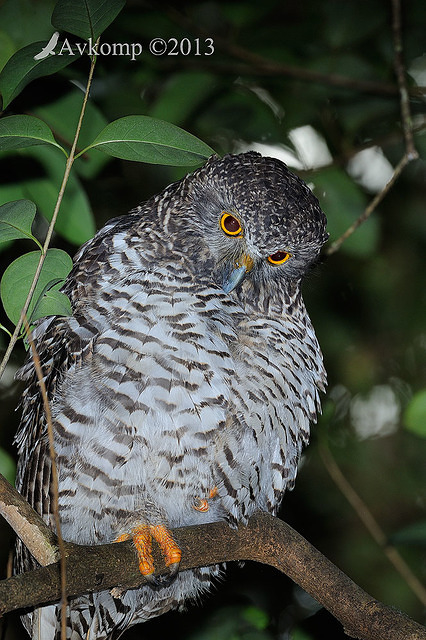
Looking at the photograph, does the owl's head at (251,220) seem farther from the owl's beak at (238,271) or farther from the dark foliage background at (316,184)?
the dark foliage background at (316,184)

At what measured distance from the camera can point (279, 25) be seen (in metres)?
2.50

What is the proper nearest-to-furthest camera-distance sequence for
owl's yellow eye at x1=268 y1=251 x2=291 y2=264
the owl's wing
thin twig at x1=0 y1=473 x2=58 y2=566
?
thin twig at x1=0 y1=473 x2=58 y2=566
the owl's wing
owl's yellow eye at x1=268 y1=251 x2=291 y2=264

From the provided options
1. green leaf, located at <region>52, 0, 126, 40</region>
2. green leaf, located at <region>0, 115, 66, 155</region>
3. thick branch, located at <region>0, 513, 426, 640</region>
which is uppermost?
green leaf, located at <region>52, 0, 126, 40</region>

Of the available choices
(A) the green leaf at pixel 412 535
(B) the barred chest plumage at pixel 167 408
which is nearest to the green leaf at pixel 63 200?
(B) the barred chest plumage at pixel 167 408

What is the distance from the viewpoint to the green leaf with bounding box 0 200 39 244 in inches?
48.6

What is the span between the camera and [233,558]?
65.8 inches

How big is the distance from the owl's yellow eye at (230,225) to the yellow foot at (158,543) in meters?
0.68

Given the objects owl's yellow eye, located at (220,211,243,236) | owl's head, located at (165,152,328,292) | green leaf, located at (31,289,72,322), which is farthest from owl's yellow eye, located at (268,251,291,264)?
green leaf, located at (31,289,72,322)

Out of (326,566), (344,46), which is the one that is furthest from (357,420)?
(326,566)

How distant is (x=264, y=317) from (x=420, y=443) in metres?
2.02

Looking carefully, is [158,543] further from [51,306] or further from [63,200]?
[63,200]

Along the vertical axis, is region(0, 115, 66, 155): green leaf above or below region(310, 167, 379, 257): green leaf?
above

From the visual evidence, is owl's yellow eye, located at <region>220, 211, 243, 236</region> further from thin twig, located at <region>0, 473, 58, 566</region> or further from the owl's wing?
thin twig, located at <region>0, 473, 58, 566</region>

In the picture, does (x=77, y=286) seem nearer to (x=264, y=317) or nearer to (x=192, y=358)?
(x=192, y=358)
